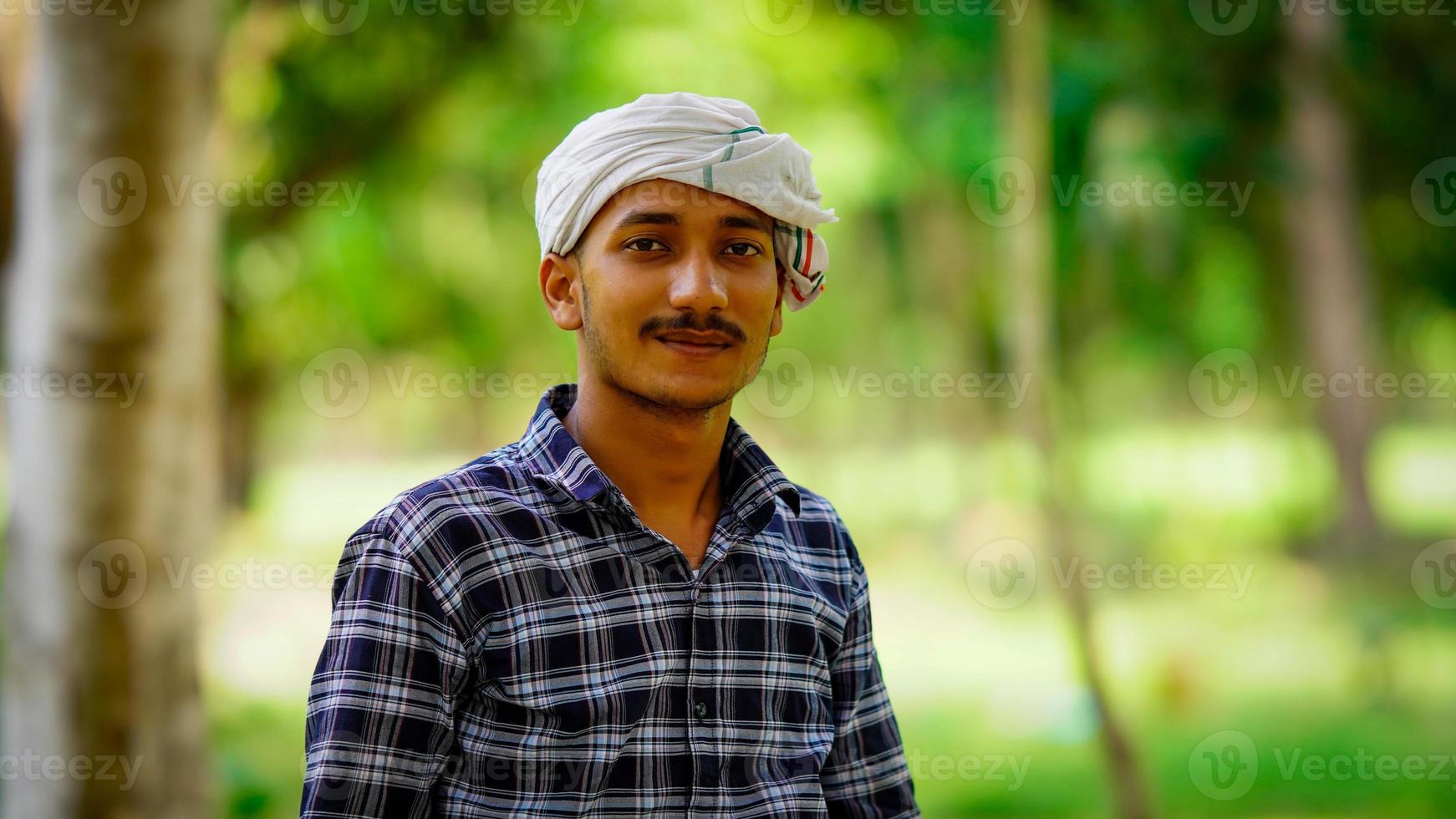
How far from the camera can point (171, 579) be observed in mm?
4418

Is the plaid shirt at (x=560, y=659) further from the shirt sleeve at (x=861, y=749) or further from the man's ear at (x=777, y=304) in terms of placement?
the man's ear at (x=777, y=304)

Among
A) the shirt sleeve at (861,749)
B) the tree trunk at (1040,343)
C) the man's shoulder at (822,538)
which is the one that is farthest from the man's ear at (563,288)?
the tree trunk at (1040,343)

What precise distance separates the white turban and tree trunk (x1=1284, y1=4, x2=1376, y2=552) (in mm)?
8571

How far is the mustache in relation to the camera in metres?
1.76

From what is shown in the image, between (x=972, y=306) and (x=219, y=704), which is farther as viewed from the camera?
(x=972, y=306)

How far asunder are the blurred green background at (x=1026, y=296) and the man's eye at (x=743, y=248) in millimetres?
3840

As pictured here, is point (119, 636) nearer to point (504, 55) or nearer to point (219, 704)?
point (504, 55)

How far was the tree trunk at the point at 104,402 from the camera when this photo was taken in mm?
3973

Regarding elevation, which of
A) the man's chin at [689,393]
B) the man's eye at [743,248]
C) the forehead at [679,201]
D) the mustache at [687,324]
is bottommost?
the man's chin at [689,393]

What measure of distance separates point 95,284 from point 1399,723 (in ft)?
26.2

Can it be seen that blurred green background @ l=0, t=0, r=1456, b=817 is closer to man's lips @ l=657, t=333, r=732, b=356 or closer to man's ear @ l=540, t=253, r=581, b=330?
man's ear @ l=540, t=253, r=581, b=330

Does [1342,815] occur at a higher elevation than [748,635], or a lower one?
lower

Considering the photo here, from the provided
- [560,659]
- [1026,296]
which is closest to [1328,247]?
[1026,296]

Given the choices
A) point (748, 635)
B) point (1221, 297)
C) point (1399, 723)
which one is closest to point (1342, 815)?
point (1399, 723)
